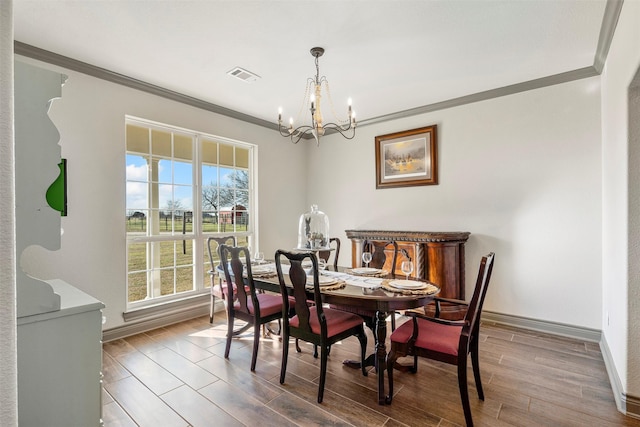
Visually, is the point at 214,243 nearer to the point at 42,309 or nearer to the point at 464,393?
the point at 42,309

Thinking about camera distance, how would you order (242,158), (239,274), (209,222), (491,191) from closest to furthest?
(239,274) → (491,191) → (209,222) → (242,158)

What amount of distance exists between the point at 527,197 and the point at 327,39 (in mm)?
2718

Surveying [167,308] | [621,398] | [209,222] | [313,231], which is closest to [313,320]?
[313,231]

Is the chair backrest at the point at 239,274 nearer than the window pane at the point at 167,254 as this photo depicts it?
Yes

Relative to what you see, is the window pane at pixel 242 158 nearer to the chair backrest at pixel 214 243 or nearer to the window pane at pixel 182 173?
the window pane at pixel 182 173

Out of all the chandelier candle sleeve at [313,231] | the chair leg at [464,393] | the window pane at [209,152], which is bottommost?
the chair leg at [464,393]

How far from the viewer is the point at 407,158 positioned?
445cm

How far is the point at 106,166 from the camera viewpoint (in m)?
3.28

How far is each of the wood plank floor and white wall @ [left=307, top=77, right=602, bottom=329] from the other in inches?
23.2

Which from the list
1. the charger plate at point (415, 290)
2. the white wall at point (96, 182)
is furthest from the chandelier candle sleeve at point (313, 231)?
the white wall at point (96, 182)

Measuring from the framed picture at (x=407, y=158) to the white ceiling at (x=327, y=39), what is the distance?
2.48 ft

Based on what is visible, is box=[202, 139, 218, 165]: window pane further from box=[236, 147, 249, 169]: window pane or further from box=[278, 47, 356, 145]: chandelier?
box=[278, 47, 356, 145]: chandelier

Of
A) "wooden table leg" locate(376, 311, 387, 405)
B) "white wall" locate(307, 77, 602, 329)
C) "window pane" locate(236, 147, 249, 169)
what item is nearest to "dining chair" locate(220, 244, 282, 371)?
"wooden table leg" locate(376, 311, 387, 405)

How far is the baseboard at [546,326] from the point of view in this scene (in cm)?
321
